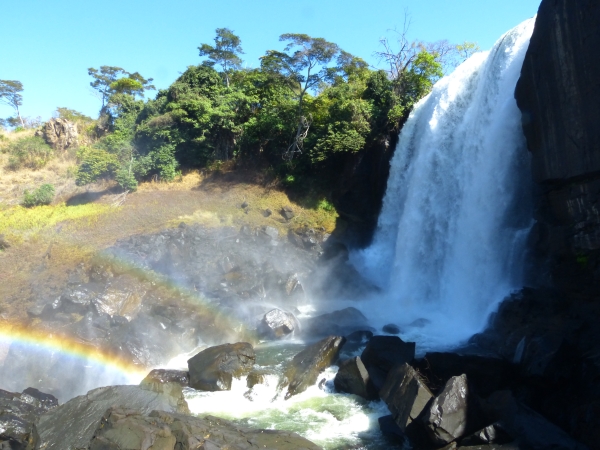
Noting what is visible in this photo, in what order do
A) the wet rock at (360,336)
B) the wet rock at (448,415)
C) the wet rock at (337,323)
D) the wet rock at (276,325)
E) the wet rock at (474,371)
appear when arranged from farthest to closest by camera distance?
the wet rock at (276,325) < the wet rock at (337,323) < the wet rock at (360,336) < the wet rock at (474,371) < the wet rock at (448,415)

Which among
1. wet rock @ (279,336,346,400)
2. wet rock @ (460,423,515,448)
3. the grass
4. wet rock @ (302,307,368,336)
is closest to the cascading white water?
wet rock @ (302,307,368,336)

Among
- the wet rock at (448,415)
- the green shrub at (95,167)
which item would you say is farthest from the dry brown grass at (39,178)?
the wet rock at (448,415)

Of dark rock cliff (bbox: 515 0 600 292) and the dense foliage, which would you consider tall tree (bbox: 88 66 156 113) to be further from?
dark rock cliff (bbox: 515 0 600 292)

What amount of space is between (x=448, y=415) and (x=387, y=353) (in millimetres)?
3838

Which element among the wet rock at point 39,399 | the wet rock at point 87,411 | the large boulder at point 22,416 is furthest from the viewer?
the wet rock at point 39,399

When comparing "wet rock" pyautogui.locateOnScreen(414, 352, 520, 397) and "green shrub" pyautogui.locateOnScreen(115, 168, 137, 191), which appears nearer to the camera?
"wet rock" pyautogui.locateOnScreen(414, 352, 520, 397)

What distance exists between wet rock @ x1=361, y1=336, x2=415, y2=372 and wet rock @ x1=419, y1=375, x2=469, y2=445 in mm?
3079

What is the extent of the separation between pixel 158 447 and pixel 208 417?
2135mm

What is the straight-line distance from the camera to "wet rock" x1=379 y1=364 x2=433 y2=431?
34.4ft

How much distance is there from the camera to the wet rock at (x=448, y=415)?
9711mm

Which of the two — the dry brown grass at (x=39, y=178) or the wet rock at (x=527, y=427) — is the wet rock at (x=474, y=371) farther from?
the dry brown grass at (x=39, y=178)

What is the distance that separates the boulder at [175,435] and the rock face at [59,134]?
113 feet

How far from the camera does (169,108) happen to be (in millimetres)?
35250

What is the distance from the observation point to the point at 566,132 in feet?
43.3
